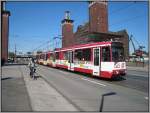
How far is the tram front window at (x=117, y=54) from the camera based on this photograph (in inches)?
797

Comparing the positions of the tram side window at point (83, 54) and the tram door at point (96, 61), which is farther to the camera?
the tram side window at point (83, 54)

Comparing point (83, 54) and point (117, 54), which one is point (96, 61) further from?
point (83, 54)

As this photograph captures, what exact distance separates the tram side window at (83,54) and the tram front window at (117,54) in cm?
342

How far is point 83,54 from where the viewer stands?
83.1 ft

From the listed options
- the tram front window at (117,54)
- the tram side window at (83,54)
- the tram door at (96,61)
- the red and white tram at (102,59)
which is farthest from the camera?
the tram side window at (83,54)

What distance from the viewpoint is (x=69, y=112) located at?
905 cm

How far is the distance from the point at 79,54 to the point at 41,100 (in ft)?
51.5

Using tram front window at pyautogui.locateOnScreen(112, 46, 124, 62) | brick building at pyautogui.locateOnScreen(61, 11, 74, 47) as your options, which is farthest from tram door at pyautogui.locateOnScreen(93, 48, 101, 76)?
brick building at pyautogui.locateOnScreen(61, 11, 74, 47)

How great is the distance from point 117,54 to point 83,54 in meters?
5.33

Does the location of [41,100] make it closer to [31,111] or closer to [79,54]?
[31,111]

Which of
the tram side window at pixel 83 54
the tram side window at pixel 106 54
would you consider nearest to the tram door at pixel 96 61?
the tram side window at pixel 106 54

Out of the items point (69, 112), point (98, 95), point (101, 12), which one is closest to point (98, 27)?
point (101, 12)

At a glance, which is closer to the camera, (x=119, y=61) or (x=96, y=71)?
(x=119, y=61)

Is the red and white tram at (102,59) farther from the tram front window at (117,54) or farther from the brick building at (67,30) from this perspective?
the brick building at (67,30)
